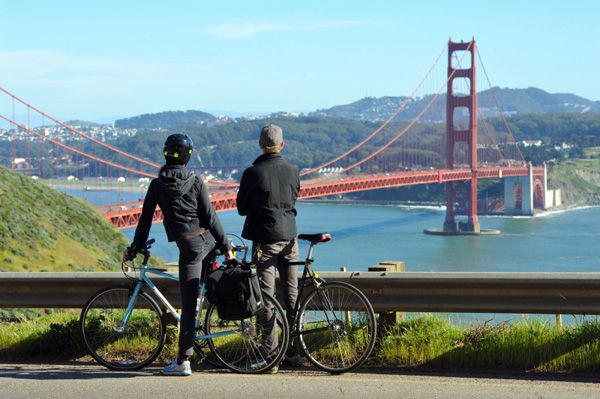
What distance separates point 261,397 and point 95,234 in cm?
2574

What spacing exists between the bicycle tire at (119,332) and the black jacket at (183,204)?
1.65 ft

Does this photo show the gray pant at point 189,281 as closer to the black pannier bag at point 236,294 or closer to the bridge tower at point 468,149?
the black pannier bag at point 236,294

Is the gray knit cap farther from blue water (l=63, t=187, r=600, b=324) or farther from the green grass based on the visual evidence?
blue water (l=63, t=187, r=600, b=324)

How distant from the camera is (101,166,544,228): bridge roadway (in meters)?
35.0

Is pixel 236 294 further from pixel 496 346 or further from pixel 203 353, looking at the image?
pixel 496 346

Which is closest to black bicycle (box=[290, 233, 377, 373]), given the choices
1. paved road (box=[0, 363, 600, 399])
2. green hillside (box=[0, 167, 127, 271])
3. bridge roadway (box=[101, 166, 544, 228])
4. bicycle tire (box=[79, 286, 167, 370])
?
paved road (box=[0, 363, 600, 399])

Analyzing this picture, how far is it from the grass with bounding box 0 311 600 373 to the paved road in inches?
6.4

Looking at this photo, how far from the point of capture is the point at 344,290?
5875 millimetres

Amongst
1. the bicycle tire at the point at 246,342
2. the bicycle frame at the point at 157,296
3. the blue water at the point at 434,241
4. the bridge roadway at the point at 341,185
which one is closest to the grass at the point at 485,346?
the bicycle frame at the point at 157,296

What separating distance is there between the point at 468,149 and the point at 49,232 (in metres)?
54.7

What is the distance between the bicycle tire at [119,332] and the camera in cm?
605

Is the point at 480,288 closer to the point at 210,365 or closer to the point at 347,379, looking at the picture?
the point at 347,379

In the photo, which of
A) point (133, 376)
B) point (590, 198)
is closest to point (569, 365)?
point (133, 376)

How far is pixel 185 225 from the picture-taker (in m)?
5.83
